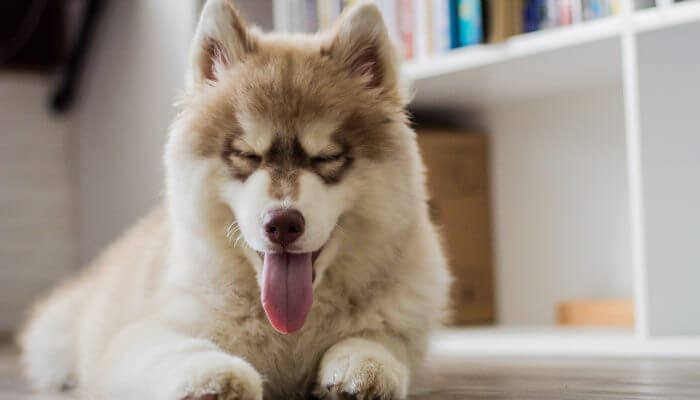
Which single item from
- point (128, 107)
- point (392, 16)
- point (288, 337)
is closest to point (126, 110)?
point (128, 107)

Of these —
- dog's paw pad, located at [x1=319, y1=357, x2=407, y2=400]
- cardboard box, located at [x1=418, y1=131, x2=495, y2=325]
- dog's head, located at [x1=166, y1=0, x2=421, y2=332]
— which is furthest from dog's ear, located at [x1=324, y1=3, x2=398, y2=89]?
cardboard box, located at [x1=418, y1=131, x2=495, y2=325]

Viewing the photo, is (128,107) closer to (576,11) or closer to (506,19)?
(506,19)

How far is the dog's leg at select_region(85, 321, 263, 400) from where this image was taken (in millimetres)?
1181

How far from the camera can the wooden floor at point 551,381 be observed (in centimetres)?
143

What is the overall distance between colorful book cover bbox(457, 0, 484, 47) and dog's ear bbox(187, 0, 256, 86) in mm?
1086

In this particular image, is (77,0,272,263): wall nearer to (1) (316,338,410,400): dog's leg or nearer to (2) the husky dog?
(2) the husky dog

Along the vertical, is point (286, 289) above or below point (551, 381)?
above

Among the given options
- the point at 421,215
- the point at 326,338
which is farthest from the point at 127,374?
the point at 421,215

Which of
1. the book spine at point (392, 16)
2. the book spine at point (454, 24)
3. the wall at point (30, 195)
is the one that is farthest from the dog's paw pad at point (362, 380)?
the wall at point (30, 195)

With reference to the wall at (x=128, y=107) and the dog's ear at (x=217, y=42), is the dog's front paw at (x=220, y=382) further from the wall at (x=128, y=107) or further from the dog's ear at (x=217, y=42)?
the wall at (x=128, y=107)

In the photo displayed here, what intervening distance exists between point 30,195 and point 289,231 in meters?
3.32

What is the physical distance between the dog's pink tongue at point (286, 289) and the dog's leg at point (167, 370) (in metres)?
0.10

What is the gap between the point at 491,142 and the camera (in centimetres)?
310

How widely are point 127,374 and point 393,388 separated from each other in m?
0.40
